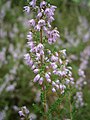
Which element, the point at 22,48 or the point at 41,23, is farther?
the point at 22,48

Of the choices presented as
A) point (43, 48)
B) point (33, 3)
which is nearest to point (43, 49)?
point (43, 48)

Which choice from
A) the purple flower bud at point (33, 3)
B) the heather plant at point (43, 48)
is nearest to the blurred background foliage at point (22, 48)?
the heather plant at point (43, 48)

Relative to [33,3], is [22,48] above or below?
above

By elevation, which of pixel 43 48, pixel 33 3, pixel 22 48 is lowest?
pixel 43 48

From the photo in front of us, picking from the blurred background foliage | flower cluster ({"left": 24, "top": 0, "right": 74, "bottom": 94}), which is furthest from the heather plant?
the blurred background foliage

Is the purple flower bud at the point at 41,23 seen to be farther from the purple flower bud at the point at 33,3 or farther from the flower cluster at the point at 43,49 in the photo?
the purple flower bud at the point at 33,3

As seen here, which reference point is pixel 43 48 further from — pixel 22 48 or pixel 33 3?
pixel 22 48

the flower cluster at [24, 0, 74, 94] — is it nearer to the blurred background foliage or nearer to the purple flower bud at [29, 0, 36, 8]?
the purple flower bud at [29, 0, 36, 8]
